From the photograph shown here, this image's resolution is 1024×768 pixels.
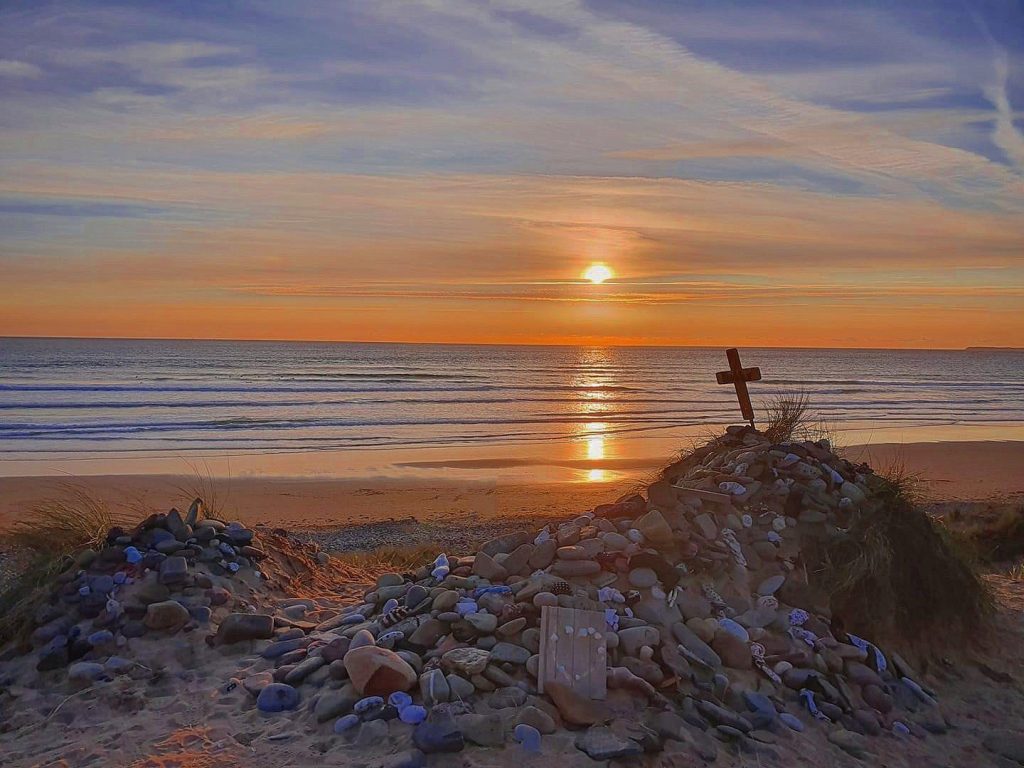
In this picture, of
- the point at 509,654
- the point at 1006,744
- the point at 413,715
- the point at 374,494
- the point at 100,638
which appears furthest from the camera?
the point at 374,494

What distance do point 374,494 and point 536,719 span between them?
37.7 ft

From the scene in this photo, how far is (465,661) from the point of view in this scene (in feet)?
18.1

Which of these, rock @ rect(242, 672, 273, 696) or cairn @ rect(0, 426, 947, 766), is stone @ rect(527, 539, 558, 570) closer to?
cairn @ rect(0, 426, 947, 766)

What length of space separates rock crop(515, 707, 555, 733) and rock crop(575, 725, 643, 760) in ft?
0.61

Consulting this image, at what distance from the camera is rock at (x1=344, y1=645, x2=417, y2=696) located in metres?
5.36

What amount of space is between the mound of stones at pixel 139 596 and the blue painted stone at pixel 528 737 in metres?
2.56

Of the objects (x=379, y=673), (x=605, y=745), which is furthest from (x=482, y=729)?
(x=379, y=673)

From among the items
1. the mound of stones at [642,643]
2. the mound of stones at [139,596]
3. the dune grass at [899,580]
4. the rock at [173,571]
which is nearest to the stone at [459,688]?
the mound of stones at [642,643]

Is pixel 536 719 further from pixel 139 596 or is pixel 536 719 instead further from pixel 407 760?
pixel 139 596

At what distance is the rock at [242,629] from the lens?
6430 millimetres

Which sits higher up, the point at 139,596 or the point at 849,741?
the point at 139,596

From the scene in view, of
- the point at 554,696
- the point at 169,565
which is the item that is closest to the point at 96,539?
the point at 169,565

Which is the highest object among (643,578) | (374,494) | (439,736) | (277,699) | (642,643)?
(643,578)

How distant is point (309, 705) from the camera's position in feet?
17.9
